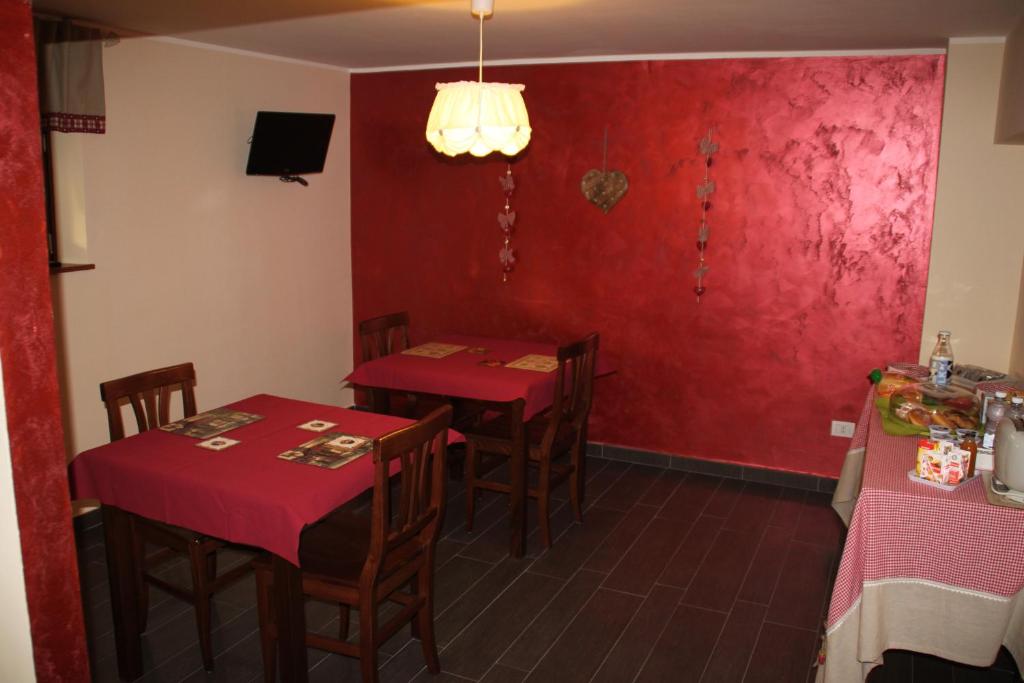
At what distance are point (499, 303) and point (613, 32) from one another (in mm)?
1865

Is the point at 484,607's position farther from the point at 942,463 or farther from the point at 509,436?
the point at 942,463

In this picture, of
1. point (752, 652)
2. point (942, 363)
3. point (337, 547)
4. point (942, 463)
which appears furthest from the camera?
point (942, 363)

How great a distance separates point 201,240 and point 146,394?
1468 millimetres

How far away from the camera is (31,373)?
124 centimetres

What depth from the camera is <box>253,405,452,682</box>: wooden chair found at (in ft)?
8.05

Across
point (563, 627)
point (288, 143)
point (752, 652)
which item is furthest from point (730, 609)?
point (288, 143)

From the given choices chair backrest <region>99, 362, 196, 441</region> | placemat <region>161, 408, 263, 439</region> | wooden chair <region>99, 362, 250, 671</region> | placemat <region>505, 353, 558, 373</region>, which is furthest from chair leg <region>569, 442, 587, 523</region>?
chair backrest <region>99, 362, 196, 441</region>

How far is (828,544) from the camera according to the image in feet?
12.6

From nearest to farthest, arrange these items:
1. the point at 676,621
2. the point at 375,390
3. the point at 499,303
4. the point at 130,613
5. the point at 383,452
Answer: the point at 383,452
the point at 130,613
the point at 676,621
the point at 375,390
the point at 499,303

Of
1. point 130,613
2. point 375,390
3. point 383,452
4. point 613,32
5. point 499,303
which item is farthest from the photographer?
point 499,303

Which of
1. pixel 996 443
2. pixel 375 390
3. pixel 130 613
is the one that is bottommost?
pixel 130 613

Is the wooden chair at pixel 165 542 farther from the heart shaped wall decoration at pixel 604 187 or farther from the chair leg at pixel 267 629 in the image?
the heart shaped wall decoration at pixel 604 187

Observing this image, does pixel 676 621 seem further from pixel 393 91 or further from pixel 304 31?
pixel 393 91

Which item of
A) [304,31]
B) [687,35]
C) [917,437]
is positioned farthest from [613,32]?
[917,437]
